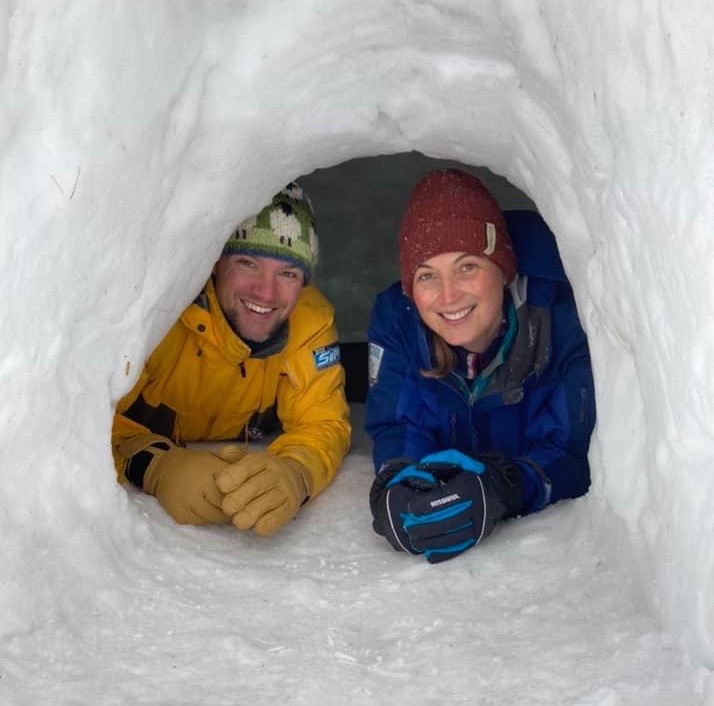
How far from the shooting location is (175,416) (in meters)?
2.66

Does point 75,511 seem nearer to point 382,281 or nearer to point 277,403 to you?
point 277,403

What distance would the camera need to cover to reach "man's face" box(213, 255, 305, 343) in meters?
2.53

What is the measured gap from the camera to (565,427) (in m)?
2.37

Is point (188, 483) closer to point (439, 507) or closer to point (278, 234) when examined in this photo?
point (439, 507)

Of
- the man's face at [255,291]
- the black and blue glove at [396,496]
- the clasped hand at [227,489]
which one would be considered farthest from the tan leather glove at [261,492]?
the man's face at [255,291]

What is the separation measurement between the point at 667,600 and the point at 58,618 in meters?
0.98

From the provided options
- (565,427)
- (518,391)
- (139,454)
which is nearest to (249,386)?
(139,454)

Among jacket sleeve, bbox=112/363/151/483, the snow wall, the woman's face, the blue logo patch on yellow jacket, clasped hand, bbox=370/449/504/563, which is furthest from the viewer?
the blue logo patch on yellow jacket

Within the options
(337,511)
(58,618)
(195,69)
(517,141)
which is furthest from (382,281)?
(58,618)

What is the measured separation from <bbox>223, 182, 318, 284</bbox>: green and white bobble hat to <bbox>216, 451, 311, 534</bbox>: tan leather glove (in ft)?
1.78

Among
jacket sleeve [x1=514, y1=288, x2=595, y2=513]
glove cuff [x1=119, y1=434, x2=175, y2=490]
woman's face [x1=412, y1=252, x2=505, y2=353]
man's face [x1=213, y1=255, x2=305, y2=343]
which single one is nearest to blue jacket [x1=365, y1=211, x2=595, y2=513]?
jacket sleeve [x1=514, y1=288, x2=595, y2=513]

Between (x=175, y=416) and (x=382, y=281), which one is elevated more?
(x=382, y=281)

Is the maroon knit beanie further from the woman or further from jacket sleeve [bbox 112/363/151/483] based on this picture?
jacket sleeve [bbox 112/363/151/483]

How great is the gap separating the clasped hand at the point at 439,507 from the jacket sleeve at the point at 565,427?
0.60 feet
